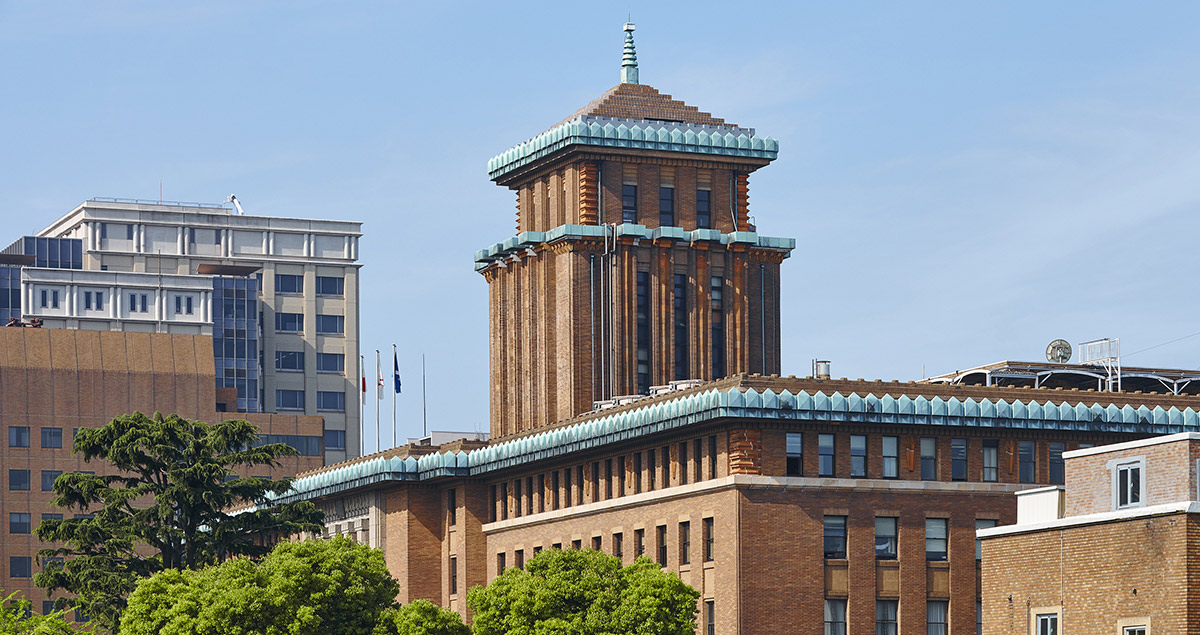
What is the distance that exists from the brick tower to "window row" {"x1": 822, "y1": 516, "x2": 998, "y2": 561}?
2946 centimetres

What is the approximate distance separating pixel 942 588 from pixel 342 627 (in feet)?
95.0

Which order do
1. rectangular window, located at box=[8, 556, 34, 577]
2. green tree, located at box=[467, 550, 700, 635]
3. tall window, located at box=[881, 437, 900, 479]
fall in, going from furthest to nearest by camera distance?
rectangular window, located at box=[8, 556, 34, 577] < tall window, located at box=[881, 437, 900, 479] < green tree, located at box=[467, 550, 700, 635]

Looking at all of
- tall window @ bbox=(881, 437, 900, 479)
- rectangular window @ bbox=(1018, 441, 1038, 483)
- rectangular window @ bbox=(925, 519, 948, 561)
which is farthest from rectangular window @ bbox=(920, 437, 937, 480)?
rectangular window @ bbox=(1018, 441, 1038, 483)

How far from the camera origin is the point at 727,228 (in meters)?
137

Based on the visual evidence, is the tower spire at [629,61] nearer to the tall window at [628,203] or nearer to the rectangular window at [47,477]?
the tall window at [628,203]

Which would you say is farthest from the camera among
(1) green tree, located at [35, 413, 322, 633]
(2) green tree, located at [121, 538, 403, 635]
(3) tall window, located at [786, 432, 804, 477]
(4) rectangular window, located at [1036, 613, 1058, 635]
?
(1) green tree, located at [35, 413, 322, 633]

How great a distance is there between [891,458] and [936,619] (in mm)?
7812

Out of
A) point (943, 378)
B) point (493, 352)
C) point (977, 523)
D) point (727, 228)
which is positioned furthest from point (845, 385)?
point (493, 352)

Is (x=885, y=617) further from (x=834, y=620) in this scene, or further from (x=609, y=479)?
(x=609, y=479)

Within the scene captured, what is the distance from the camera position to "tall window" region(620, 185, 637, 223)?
5281 inches

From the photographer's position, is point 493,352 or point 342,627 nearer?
point 342,627

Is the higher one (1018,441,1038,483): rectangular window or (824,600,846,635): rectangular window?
(1018,441,1038,483): rectangular window

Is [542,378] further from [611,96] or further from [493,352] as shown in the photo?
[611,96]

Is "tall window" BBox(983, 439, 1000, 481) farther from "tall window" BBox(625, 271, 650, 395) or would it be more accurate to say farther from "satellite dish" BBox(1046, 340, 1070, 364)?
"tall window" BBox(625, 271, 650, 395)
